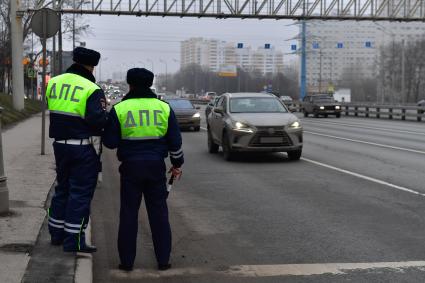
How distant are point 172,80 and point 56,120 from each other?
13648 centimetres

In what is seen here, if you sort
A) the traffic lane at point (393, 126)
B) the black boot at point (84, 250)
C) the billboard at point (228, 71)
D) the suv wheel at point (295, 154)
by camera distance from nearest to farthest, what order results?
the black boot at point (84, 250), the suv wheel at point (295, 154), the traffic lane at point (393, 126), the billboard at point (228, 71)

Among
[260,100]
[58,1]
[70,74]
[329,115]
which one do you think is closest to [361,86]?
[329,115]

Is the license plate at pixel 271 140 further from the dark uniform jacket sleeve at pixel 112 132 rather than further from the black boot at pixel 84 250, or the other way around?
the dark uniform jacket sleeve at pixel 112 132

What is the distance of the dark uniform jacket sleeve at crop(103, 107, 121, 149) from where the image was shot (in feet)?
18.8

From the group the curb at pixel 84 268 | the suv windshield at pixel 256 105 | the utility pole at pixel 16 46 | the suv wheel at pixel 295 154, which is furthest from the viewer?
the utility pole at pixel 16 46

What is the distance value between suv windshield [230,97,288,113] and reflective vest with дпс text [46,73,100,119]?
981 centimetres

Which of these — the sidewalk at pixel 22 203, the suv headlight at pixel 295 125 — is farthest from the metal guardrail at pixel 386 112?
the sidewalk at pixel 22 203

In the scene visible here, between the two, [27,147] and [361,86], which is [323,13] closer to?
[27,147]

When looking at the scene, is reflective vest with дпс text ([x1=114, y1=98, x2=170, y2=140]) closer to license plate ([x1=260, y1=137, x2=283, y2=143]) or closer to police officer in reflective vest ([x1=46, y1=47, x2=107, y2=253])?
police officer in reflective vest ([x1=46, y1=47, x2=107, y2=253])

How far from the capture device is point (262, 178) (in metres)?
12.0

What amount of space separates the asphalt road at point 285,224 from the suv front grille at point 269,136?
49 cm

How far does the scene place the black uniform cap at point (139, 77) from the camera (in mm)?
5746

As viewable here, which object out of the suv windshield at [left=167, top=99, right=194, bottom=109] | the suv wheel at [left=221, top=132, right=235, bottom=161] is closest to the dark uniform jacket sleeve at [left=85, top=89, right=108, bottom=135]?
the suv wheel at [left=221, top=132, right=235, bottom=161]

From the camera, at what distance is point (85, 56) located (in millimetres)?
6004
